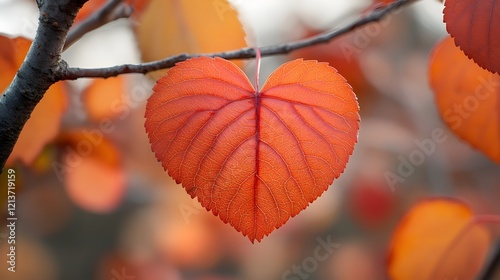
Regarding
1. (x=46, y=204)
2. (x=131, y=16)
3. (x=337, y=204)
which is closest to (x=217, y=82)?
(x=131, y=16)

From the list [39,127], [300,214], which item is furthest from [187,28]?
[300,214]

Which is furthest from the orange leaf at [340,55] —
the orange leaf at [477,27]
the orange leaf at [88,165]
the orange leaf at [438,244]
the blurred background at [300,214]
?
the orange leaf at [477,27]

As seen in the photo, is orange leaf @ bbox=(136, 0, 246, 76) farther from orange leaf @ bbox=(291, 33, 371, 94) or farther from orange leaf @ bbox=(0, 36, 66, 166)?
orange leaf @ bbox=(291, 33, 371, 94)

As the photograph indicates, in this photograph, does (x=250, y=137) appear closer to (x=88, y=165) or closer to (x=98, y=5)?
(x=98, y=5)

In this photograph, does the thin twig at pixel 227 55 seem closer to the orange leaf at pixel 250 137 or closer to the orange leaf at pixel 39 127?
the orange leaf at pixel 250 137

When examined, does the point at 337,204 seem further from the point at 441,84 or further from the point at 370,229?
the point at 441,84

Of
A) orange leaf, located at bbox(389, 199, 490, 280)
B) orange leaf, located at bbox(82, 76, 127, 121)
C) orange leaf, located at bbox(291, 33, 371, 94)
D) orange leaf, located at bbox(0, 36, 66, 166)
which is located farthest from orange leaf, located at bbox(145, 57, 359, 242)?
orange leaf, located at bbox(291, 33, 371, 94)
